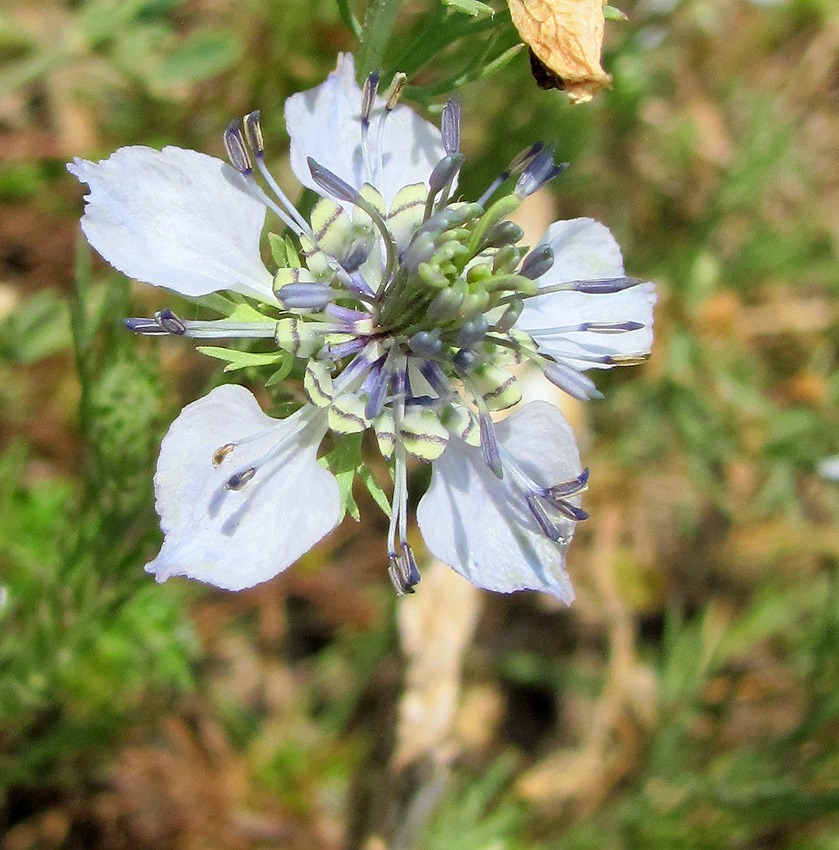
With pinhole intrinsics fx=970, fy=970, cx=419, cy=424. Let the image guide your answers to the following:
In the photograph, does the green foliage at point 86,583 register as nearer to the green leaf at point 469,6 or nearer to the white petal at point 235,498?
the white petal at point 235,498

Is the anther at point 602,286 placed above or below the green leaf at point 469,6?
below

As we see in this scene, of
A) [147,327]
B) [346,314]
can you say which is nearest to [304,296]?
[346,314]

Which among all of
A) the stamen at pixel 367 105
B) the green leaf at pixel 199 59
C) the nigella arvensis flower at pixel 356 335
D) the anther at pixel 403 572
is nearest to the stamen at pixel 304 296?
the nigella arvensis flower at pixel 356 335

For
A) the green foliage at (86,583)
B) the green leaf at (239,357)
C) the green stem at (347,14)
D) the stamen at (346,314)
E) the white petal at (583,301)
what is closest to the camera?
the green leaf at (239,357)

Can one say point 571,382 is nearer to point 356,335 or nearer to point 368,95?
point 356,335

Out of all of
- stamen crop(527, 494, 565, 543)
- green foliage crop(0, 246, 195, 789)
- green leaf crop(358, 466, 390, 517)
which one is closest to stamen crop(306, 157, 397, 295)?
green leaf crop(358, 466, 390, 517)

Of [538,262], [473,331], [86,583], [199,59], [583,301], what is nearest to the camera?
[473,331]

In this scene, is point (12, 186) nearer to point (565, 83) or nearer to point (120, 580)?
point (120, 580)
